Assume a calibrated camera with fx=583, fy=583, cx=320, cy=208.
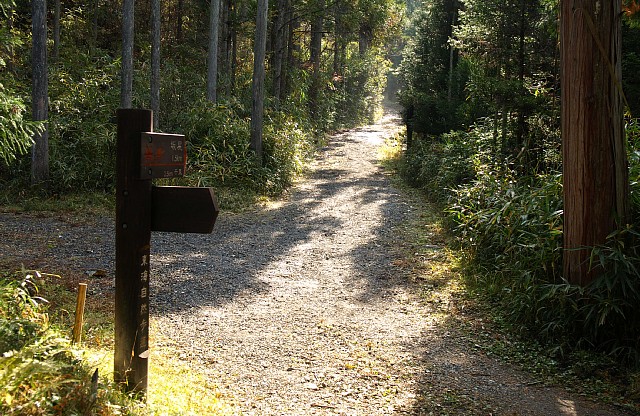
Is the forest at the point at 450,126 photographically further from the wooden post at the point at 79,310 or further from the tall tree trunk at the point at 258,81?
the wooden post at the point at 79,310

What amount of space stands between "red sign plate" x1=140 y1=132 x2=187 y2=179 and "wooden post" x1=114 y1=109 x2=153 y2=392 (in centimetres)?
4

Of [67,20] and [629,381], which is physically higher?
[67,20]

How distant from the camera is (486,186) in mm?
9461

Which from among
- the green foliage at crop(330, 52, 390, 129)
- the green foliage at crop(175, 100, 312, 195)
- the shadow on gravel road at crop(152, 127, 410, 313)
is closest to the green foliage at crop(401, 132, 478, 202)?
Result: the shadow on gravel road at crop(152, 127, 410, 313)

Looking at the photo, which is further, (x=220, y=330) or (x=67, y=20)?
(x=67, y=20)

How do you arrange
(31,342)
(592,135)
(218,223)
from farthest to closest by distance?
(218,223)
(592,135)
(31,342)

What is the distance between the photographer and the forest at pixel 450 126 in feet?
18.8

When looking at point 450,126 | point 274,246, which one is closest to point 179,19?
point 450,126

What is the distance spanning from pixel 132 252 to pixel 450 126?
16201 mm

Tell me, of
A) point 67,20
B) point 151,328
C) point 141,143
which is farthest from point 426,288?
point 67,20

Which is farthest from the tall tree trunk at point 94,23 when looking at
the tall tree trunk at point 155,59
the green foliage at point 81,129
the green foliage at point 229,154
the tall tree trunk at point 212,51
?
the green foliage at point 229,154

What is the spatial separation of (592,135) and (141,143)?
4.43 metres

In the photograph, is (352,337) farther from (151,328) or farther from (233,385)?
(151,328)

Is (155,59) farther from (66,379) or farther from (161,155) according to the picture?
(66,379)
